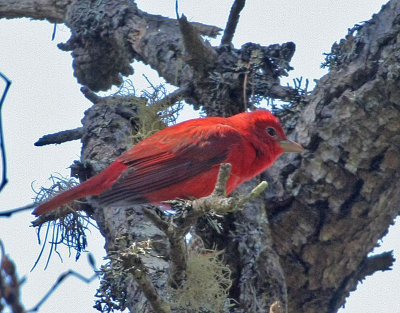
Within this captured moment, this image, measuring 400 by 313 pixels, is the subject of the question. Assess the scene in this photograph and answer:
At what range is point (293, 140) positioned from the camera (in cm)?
488

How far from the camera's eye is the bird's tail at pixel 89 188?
4.58 meters

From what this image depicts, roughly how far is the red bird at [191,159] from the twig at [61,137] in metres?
0.58

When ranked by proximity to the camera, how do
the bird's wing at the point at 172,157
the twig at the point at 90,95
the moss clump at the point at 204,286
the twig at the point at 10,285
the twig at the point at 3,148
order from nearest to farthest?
the twig at the point at 10,285, the twig at the point at 3,148, the moss clump at the point at 204,286, the bird's wing at the point at 172,157, the twig at the point at 90,95

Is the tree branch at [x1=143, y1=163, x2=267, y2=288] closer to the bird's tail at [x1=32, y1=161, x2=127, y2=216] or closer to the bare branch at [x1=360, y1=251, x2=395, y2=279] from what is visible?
the bird's tail at [x1=32, y1=161, x2=127, y2=216]

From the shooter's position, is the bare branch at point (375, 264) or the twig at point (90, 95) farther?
the twig at point (90, 95)

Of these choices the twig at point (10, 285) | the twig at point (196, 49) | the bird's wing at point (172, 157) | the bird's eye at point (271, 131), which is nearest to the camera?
the twig at point (10, 285)

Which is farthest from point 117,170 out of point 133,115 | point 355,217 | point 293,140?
point 355,217

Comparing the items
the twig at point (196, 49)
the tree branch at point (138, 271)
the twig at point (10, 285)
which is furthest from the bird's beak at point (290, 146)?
the twig at point (10, 285)

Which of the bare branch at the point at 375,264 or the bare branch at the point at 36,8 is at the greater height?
the bare branch at the point at 36,8

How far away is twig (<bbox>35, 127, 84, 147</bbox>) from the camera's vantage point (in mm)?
5391

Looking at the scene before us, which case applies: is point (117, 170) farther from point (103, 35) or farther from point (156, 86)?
point (103, 35)

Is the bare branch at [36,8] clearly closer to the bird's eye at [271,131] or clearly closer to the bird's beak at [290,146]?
the bird's eye at [271,131]

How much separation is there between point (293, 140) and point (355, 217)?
0.64 m

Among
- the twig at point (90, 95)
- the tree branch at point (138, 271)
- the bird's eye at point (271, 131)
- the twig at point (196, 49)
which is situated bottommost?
the tree branch at point (138, 271)
